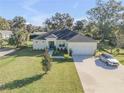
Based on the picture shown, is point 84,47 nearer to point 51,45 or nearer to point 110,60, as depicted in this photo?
point 51,45

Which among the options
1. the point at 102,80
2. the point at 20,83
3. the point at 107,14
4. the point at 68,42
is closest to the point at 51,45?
the point at 68,42

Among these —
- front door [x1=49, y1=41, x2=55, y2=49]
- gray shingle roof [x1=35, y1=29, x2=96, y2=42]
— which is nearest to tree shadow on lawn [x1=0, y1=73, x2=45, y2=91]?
gray shingle roof [x1=35, y1=29, x2=96, y2=42]

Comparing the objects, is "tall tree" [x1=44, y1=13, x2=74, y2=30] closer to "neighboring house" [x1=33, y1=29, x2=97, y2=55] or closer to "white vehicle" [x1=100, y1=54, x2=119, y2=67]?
"neighboring house" [x1=33, y1=29, x2=97, y2=55]

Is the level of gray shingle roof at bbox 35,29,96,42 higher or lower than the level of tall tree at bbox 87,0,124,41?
lower

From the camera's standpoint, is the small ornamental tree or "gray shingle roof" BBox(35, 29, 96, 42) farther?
"gray shingle roof" BBox(35, 29, 96, 42)

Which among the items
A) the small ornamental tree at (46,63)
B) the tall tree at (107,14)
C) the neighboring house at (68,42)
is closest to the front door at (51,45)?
the neighboring house at (68,42)

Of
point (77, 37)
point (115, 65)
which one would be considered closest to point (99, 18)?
point (77, 37)

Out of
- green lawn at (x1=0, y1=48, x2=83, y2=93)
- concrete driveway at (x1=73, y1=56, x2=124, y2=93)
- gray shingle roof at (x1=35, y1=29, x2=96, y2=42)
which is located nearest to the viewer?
green lawn at (x1=0, y1=48, x2=83, y2=93)

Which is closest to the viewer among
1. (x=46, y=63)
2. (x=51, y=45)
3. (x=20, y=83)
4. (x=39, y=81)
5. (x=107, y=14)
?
(x=20, y=83)

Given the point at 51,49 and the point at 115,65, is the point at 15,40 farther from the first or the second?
the point at 115,65
